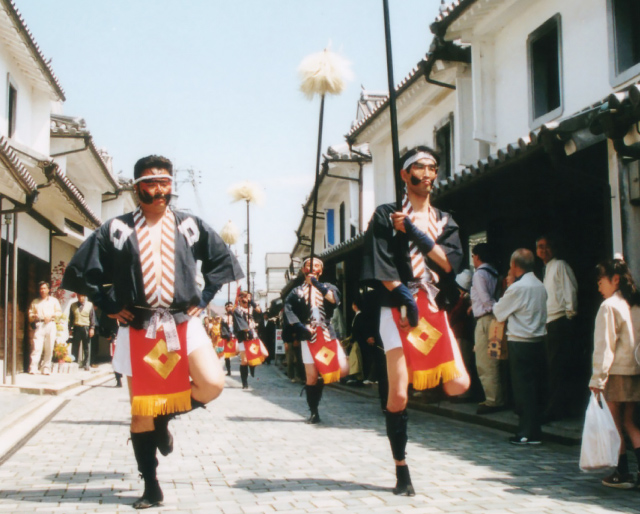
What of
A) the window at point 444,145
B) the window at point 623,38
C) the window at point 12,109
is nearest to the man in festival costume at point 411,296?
the window at point 623,38

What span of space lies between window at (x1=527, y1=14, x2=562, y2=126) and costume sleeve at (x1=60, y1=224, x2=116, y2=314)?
845 centimetres

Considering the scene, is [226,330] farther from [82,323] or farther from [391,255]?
[391,255]

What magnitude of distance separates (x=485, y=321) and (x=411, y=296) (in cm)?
580

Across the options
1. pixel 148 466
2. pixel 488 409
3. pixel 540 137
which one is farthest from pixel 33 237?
pixel 148 466

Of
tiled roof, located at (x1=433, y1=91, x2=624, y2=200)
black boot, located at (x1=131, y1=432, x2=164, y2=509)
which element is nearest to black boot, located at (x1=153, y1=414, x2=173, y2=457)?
black boot, located at (x1=131, y1=432, x2=164, y2=509)

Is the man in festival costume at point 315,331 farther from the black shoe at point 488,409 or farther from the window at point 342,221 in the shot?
the window at point 342,221

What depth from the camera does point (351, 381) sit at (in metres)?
17.0

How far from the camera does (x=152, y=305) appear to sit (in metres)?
4.87

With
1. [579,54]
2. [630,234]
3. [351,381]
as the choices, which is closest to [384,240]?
[630,234]

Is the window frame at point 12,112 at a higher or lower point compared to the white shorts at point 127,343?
higher

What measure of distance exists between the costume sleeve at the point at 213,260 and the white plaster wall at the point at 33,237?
13.9 m

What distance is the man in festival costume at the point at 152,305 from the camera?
4.81m

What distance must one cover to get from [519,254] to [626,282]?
Result: 2821 millimetres

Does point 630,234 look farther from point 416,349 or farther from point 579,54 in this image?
point 416,349
